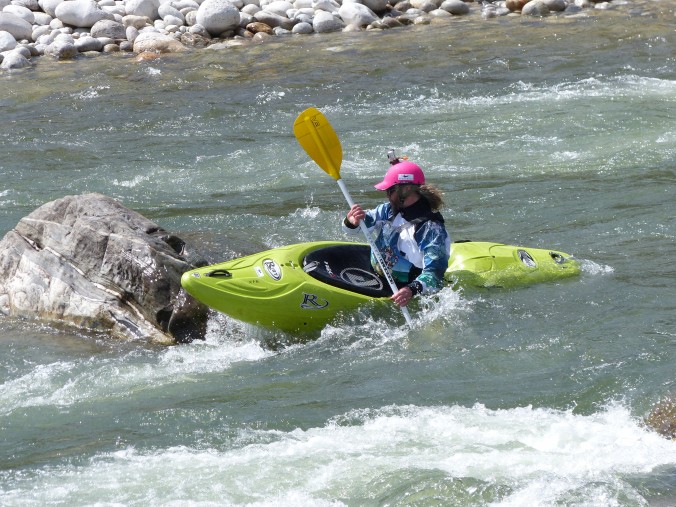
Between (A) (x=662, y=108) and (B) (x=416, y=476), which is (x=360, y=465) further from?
(A) (x=662, y=108)

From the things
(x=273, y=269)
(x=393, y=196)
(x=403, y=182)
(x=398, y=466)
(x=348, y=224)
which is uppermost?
(x=403, y=182)

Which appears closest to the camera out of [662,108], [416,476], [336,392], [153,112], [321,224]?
[416,476]

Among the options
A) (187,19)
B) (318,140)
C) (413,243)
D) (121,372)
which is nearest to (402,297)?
(413,243)

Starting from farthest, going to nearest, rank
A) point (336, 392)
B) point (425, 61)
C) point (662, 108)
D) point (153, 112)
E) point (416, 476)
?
1. point (425, 61)
2. point (153, 112)
3. point (662, 108)
4. point (336, 392)
5. point (416, 476)

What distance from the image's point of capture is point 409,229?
6.16 metres

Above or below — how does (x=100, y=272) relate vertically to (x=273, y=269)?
below

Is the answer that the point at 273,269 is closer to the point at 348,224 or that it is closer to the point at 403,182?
the point at 348,224

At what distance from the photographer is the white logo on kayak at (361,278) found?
6.39 meters

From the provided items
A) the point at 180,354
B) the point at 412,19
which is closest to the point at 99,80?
the point at 412,19

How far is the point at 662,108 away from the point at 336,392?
7414 millimetres

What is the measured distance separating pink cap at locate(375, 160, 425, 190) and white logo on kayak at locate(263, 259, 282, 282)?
0.76m

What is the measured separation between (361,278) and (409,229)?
20.9 inches

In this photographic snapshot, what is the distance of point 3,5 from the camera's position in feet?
58.6

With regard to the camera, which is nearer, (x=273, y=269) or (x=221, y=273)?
(x=221, y=273)
